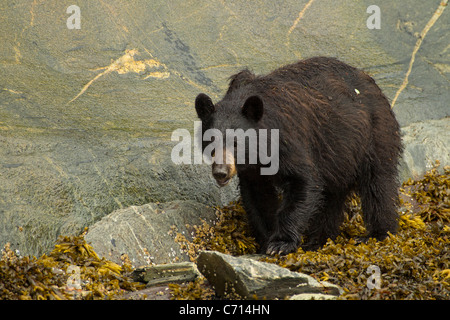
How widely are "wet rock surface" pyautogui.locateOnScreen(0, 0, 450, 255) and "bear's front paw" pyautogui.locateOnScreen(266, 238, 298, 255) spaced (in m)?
1.32

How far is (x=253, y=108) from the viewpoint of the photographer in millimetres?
7398

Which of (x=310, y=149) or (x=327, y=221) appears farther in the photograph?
(x=327, y=221)

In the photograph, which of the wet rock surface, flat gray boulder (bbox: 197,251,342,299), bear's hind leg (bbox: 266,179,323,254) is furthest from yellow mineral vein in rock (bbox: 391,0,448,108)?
flat gray boulder (bbox: 197,251,342,299)

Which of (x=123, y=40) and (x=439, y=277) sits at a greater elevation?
(x=123, y=40)

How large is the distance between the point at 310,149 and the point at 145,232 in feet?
7.38

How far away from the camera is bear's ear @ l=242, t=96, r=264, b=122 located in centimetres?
733

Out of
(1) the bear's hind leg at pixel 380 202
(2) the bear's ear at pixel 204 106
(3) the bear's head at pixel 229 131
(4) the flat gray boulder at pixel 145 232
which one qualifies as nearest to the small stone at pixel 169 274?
(4) the flat gray boulder at pixel 145 232

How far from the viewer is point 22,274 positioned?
6.04 metres

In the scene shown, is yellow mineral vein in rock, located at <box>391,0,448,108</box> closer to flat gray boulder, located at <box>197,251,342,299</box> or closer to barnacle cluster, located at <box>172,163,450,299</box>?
barnacle cluster, located at <box>172,163,450,299</box>

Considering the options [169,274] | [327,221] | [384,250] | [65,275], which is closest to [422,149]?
[327,221]

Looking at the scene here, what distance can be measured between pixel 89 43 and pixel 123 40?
55 centimetres

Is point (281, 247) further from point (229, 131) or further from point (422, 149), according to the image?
point (422, 149)

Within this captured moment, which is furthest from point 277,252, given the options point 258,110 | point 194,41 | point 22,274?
point 194,41

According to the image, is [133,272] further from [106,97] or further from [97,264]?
[106,97]
